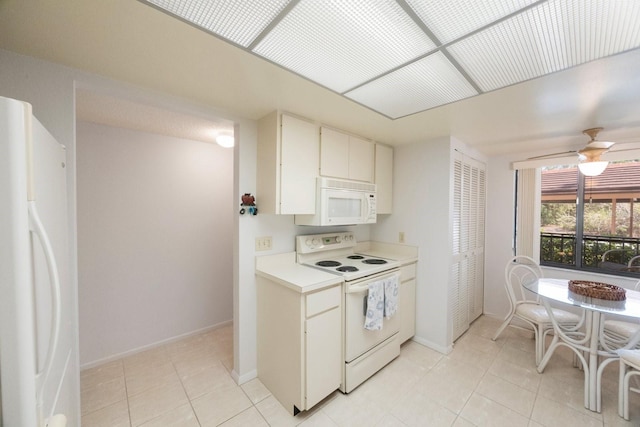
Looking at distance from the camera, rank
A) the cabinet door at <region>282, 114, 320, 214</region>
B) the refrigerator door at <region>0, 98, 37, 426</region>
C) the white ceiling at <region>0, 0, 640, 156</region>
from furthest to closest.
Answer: the cabinet door at <region>282, 114, 320, 214</region>, the white ceiling at <region>0, 0, 640, 156</region>, the refrigerator door at <region>0, 98, 37, 426</region>

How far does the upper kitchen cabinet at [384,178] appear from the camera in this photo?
9.10 ft

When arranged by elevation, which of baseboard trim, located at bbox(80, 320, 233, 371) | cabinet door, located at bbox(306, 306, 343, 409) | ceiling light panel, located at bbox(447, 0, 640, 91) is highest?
ceiling light panel, located at bbox(447, 0, 640, 91)

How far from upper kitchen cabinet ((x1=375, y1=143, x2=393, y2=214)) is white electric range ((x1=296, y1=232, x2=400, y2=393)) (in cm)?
60

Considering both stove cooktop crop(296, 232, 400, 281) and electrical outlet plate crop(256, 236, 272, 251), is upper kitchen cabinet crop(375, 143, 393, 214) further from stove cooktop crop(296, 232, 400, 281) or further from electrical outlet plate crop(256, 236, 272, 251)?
electrical outlet plate crop(256, 236, 272, 251)

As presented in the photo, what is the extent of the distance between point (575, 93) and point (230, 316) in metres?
3.77

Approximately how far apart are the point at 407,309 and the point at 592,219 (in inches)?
96.2

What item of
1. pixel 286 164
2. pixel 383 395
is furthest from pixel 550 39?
pixel 383 395

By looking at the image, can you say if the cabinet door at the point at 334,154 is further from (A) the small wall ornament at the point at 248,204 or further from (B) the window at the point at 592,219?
(B) the window at the point at 592,219

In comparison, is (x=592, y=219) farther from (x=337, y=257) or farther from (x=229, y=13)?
(x=229, y=13)

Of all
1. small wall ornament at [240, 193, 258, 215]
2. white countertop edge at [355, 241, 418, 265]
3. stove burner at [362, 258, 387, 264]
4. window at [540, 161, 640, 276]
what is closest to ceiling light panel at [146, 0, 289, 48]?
small wall ornament at [240, 193, 258, 215]

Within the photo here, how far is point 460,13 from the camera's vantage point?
0.96 m

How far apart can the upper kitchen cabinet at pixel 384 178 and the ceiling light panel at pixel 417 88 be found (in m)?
0.89

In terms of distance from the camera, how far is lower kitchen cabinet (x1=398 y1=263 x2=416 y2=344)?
2533 mm

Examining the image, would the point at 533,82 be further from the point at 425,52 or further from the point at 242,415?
the point at 242,415
